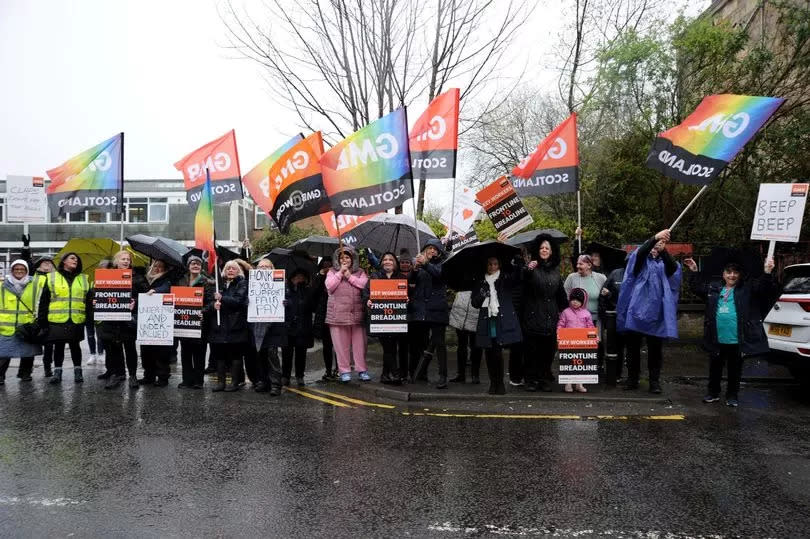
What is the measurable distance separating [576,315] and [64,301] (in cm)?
711

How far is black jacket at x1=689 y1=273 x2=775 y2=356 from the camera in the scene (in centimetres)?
711

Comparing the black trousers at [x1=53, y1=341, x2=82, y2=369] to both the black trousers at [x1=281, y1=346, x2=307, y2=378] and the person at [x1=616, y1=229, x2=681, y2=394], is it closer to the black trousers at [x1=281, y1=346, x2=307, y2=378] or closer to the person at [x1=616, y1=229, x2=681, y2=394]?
the black trousers at [x1=281, y1=346, x2=307, y2=378]

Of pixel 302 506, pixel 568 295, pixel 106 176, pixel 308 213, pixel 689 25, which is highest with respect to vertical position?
pixel 689 25

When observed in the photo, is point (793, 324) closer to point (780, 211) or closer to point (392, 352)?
point (780, 211)

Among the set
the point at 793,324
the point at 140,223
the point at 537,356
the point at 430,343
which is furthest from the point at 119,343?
the point at 140,223

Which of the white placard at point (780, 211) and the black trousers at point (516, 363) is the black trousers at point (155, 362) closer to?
the black trousers at point (516, 363)

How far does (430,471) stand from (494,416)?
2.02 metres

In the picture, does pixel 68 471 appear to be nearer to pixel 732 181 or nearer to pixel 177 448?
pixel 177 448

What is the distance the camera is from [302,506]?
4.16 metres

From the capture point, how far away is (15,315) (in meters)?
8.38

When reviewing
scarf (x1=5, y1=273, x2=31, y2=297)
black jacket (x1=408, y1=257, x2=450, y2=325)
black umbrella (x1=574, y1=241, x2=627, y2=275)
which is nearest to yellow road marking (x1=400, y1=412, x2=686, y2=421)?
black jacket (x1=408, y1=257, x2=450, y2=325)

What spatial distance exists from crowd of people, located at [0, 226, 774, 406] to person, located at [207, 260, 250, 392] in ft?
0.05

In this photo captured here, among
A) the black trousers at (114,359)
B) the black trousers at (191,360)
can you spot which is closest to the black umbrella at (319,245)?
the black trousers at (191,360)

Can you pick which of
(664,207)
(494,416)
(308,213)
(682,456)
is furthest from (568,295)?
(664,207)
